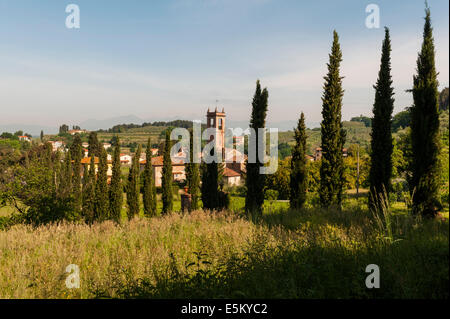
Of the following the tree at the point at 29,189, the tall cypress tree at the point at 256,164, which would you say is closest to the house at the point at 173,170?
the tree at the point at 29,189

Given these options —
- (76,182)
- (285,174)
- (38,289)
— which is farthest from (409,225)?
(285,174)

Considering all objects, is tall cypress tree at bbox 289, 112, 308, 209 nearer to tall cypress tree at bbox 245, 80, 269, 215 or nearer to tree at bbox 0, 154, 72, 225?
tall cypress tree at bbox 245, 80, 269, 215

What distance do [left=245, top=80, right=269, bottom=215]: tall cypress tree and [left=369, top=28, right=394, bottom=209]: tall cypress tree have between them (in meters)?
6.82

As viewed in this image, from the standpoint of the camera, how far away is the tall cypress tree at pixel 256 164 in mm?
18734

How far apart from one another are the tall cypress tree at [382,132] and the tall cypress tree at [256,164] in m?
6.82

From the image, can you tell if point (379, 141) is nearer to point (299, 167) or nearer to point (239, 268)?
point (299, 167)

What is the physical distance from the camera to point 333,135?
56.2 ft

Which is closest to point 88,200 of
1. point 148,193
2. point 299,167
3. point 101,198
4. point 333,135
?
point 101,198

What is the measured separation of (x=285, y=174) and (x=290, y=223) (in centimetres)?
3443

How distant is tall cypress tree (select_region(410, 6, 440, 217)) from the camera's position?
24.4 feet

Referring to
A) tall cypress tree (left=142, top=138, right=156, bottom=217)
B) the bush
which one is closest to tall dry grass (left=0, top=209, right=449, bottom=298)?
tall cypress tree (left=142, top=138, right=156, bottom=217)

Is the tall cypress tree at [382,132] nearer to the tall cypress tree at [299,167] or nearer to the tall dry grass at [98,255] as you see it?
the tall cypress tree at [299,167]

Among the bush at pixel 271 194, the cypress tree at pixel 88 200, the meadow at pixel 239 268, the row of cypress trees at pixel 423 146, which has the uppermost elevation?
the row of cypress trees at pixel 423 146

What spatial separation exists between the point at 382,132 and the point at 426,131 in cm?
695
